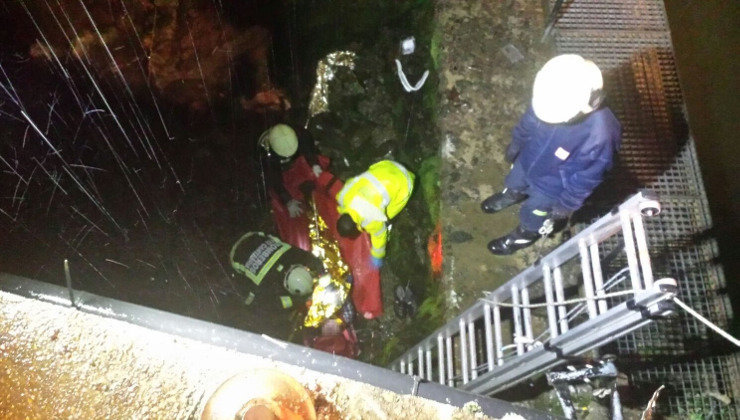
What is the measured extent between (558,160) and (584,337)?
1.77 meters

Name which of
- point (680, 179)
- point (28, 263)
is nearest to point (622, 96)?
point (680, 179)

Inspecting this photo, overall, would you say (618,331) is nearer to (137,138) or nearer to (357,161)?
(357,161)

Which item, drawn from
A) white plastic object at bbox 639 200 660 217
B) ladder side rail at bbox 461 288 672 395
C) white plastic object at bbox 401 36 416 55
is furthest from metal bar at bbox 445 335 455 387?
white plastic object at bbox 401 36 416 55

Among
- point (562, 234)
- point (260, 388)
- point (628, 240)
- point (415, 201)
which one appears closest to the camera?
point (260, 388)

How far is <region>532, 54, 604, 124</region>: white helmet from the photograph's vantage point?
9.84 feet

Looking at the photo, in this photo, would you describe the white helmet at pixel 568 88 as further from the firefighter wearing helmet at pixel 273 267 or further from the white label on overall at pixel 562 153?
the firefighter wearing helmet at pixel 273 267

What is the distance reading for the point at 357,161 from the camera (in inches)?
238

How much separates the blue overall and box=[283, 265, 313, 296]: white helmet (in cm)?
224

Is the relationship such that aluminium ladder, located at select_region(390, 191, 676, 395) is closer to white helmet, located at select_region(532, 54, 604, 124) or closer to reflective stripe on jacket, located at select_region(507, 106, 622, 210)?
reflective stripe on jacket, located at select_region(507, 106, 622, 210)

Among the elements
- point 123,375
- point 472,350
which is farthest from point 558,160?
point 123,375

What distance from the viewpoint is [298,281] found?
439cm

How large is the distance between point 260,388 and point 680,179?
4.82 meters

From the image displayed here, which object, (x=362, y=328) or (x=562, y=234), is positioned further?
(x=362, y=328)

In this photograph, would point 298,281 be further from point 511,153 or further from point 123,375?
point 123,375
